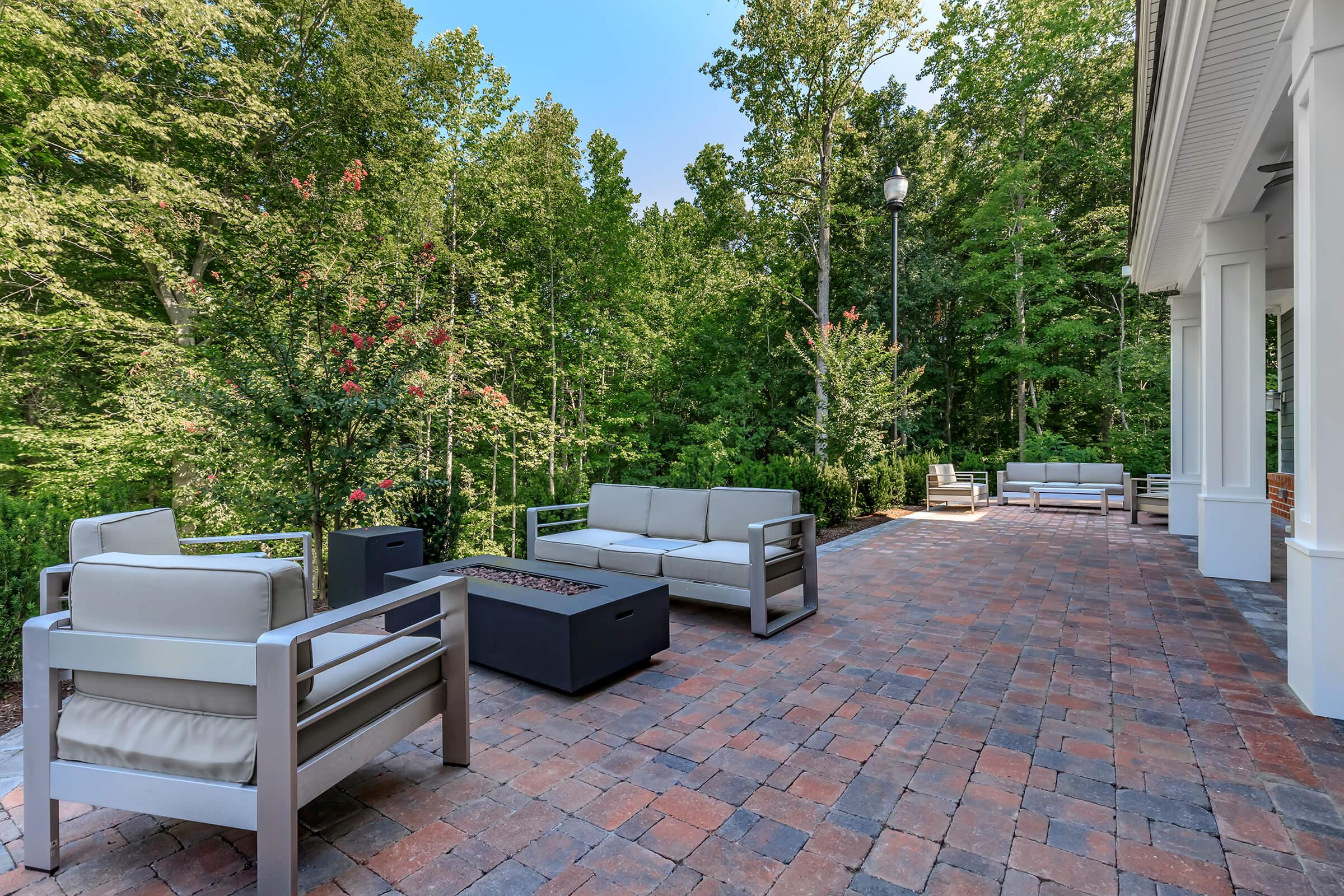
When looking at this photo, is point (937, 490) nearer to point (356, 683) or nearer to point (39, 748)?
point (356, 683)

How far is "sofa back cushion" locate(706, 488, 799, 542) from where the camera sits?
13.9 ft

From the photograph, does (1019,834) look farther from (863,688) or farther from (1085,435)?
(1085,435)

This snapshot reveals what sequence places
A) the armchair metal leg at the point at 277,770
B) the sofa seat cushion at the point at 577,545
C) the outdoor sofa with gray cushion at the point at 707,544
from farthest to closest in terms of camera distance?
1. the sofa seat cushion at the point at 577,545
2. the outdoor sofa with gray cushion at the point at 707,544
3. the armchair metal leg at the point at 277,770

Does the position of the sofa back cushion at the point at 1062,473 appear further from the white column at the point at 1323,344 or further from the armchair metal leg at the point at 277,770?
the armchair metal leg at the point at 277,770

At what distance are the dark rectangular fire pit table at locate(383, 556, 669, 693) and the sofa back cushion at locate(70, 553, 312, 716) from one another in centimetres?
103

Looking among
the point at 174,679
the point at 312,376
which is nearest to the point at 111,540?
the point at 174,679

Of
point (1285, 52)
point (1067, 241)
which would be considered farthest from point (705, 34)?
point (1285, 52)

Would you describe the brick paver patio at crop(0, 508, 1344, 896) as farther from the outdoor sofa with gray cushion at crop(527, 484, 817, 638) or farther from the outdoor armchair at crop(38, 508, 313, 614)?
the outdoor armchair at crop(38, 508, 313, 614)

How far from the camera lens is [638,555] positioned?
428cm

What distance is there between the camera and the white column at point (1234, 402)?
16.4 feet

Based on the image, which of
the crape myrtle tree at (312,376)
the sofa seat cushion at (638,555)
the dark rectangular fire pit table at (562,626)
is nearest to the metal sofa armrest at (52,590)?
the dark rectangular fire pit table at (562,626)

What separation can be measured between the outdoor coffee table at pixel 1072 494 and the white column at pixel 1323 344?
8236 millimetres

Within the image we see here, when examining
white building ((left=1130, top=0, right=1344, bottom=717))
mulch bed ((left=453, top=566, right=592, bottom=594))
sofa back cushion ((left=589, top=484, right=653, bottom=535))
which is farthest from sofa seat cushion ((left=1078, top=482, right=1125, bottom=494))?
mulch bed ((left=453, top=566, right=592, bottom=594))

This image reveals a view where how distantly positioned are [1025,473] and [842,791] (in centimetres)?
1239
